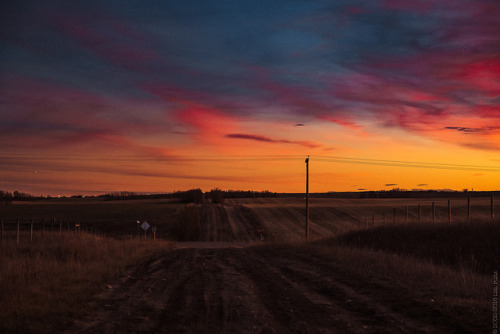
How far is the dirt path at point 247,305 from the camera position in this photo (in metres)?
9.27

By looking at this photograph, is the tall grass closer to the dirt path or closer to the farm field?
the farm field

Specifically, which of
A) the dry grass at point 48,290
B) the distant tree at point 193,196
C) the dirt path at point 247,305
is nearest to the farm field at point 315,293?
the dirt path at point 247,305

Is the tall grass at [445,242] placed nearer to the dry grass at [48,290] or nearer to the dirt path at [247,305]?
the dirt path at [247,305]

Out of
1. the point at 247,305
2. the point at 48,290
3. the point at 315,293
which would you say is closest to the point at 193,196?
the point at 48,290

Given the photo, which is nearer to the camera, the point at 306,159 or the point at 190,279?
the point at 190,279

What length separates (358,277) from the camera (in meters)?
16.1

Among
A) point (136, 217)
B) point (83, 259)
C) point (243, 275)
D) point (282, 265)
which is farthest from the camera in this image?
point (136, 217)

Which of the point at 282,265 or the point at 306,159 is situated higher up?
the point at 306,159

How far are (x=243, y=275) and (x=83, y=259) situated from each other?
30.5ft

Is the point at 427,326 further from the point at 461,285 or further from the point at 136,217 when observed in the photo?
the point at 136,217

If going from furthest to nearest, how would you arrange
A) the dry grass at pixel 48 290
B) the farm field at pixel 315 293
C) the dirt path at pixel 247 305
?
the dry grass at pixel 48 290 → the farm field at pixel 315 293 → the dirt path at pixel 247 305

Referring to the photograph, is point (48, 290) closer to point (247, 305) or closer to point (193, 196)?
point (247, 305)

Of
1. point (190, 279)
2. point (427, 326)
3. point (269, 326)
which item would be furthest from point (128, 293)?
point (427, 326)

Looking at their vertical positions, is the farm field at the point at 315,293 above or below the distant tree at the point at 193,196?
below
